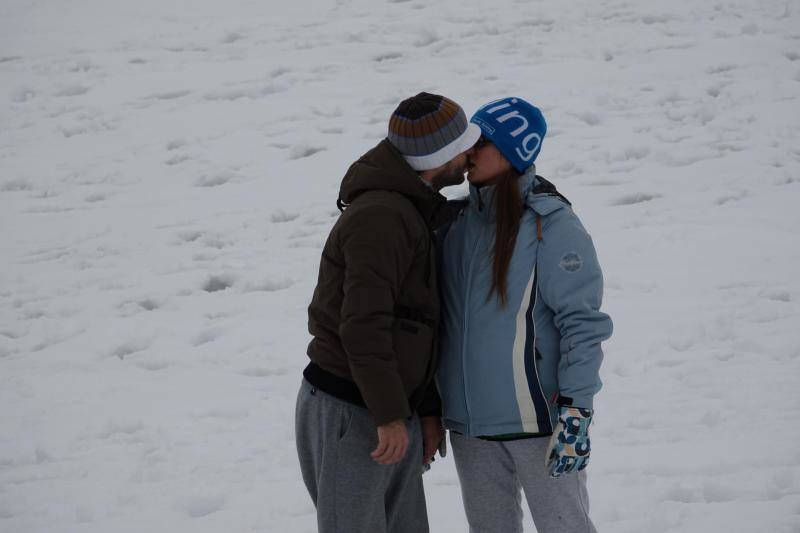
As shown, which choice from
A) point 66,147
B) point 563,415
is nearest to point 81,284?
point 66,147

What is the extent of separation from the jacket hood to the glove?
0.66 m

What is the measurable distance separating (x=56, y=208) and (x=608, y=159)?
490 cm

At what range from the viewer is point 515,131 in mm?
2438

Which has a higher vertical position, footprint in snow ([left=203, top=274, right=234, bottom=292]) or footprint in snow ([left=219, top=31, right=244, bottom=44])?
footprint in snow ([left=219, top=31, right=244, bottom=44])

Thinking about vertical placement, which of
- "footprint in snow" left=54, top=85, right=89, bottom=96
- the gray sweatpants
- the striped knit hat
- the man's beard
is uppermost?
the striped knit hat

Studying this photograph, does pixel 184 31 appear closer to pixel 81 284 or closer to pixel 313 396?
pixel 81 284

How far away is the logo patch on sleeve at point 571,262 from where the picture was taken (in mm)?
2318

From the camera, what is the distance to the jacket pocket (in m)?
2.26

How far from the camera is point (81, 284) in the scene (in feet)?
20.1

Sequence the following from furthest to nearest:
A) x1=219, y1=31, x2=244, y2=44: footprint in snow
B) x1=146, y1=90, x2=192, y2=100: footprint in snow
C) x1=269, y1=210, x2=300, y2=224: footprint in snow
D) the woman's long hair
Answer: x1=219, y1=31, x2=244, y2=44: footprint in snow
x1=146, y1=90, x2=192, y2=100: footprint in snow
x1=269, y1=210, x2=300, y2=224: footprint in snow
the woman's long hair

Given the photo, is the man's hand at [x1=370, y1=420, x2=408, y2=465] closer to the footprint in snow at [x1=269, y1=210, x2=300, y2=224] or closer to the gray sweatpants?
the gray sweatpants

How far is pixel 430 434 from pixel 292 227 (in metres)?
4.33

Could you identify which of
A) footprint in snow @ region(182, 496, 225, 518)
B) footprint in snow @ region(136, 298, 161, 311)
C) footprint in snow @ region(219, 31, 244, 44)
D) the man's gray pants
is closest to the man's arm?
the man's gray pants

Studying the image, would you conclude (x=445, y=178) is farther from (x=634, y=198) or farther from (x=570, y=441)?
(x=634, y=198)
